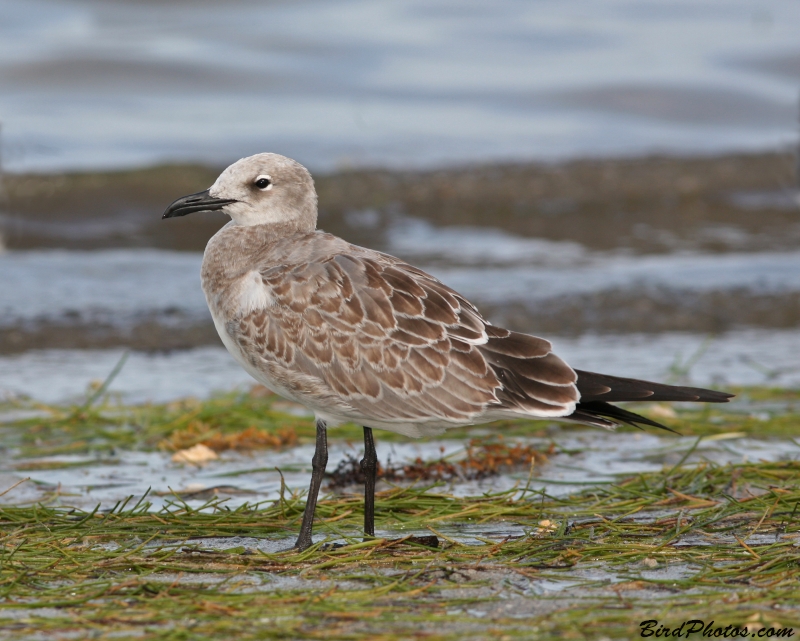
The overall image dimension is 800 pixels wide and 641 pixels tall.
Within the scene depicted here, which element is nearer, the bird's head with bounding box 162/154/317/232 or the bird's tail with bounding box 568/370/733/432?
the bird's tail with bounding box 568/370/733/432

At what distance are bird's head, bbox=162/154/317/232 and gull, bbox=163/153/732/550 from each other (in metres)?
0.48

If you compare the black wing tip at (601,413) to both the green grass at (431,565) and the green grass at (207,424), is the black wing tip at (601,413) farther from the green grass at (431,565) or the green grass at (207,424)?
the green grass at (207,424)

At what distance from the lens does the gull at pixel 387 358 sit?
429 cm

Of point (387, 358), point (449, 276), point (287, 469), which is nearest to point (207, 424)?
point (287, 469)

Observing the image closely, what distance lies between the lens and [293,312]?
14.3 feet

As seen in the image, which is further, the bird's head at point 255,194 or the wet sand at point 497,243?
the wet sand at point 497,243

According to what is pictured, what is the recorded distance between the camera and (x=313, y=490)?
4.32 m

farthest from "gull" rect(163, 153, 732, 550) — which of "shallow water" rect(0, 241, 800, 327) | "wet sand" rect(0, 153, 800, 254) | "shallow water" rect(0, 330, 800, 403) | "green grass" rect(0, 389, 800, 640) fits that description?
"wet sand" rect(0, 153, 800, 254)

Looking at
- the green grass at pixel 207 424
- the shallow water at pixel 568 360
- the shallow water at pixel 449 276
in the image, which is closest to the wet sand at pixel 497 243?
the shallow water at pixel 449 276

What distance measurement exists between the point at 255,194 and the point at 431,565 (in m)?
1.93

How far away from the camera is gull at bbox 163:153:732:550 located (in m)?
4.29

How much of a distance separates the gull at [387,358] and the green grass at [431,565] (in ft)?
1.31

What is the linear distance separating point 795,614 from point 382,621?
46.0 inches

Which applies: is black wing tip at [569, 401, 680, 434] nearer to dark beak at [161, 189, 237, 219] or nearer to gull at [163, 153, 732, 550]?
gull at [163, 153, 732, 550]
